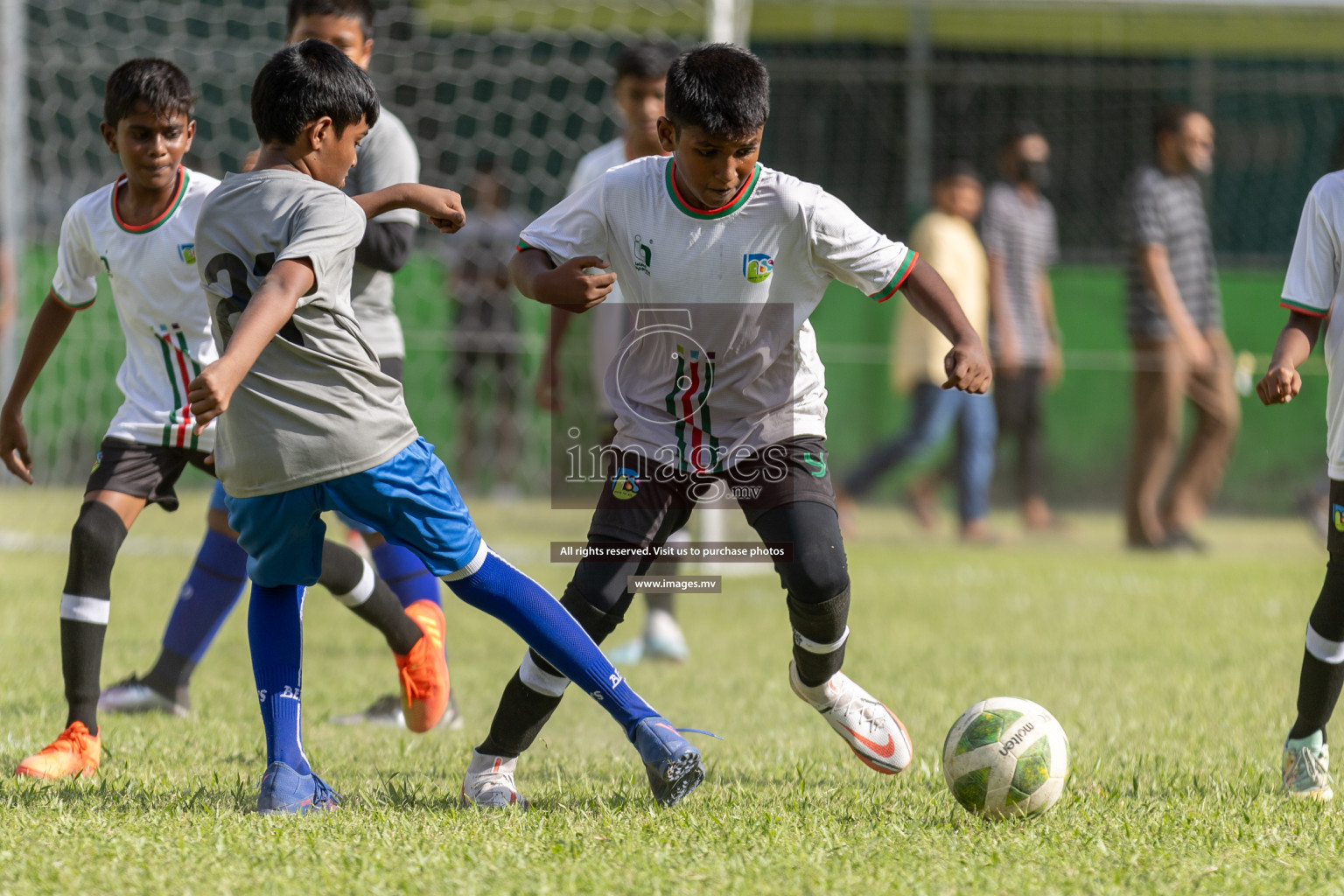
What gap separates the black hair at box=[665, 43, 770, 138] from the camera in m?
3.37

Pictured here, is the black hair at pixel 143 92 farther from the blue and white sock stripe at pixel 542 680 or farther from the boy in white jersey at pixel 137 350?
the blue and white sock stripe at pixel 542 680

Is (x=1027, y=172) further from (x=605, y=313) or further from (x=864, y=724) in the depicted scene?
(x=864, y=724)

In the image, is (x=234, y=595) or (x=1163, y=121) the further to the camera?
(x=1163, y=121)

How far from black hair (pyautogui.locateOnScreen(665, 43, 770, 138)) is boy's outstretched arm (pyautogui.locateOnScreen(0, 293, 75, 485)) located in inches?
72.2

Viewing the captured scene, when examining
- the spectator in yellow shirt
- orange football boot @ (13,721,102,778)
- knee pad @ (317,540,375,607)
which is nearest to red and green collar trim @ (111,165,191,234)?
knee pad @ (317,540,375,607)

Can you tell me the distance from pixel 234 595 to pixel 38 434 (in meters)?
6.63

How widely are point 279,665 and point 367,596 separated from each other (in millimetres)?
815

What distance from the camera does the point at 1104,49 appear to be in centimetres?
1383

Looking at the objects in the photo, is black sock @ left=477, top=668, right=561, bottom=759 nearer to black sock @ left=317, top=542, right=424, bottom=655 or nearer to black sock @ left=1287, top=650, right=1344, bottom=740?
black sock @ left=317, top=542, right=424, bottom=655

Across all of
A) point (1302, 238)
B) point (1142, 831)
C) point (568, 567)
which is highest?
point (1302, 238)

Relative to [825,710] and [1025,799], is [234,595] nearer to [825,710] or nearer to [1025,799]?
[825,710]

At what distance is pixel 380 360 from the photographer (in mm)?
4367

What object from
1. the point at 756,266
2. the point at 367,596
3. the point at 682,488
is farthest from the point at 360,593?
the point at 756,266

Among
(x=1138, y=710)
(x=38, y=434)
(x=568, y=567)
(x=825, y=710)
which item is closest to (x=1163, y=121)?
(x=568, y=567)
